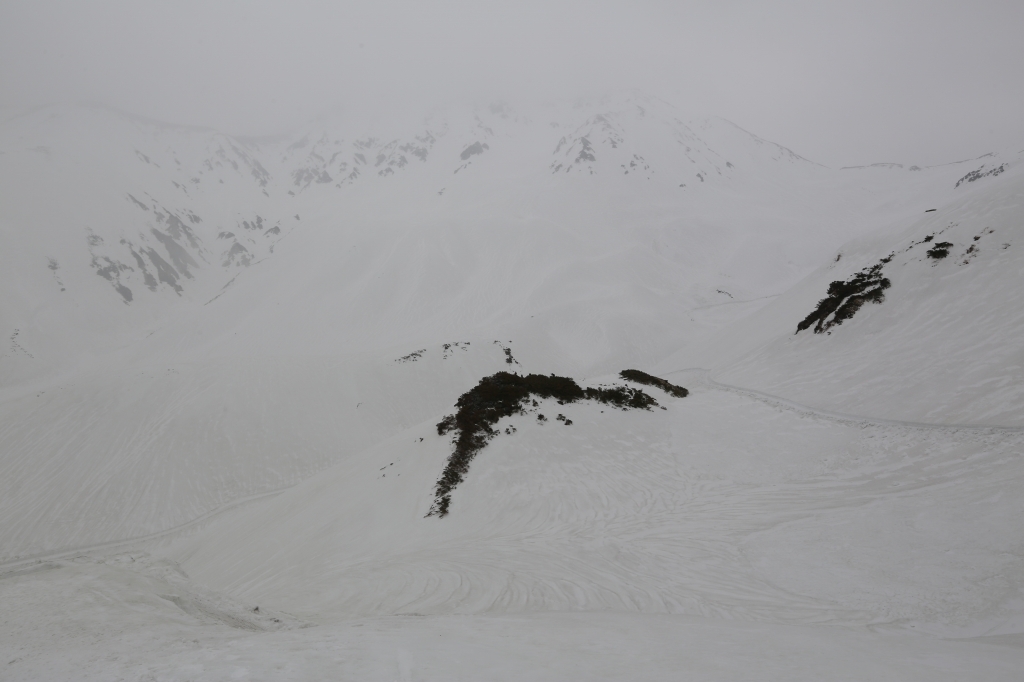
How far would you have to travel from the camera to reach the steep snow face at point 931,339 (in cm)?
1326

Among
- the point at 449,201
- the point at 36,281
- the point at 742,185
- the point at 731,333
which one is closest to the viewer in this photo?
the point at 731,333

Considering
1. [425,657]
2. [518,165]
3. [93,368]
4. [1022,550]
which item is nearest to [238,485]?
[425,657]

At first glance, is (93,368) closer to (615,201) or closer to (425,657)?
(425,657)

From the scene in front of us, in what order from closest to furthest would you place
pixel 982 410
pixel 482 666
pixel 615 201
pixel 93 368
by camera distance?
1. pixel 482 666
2. pixel 982 410
3. pixel 93 368
4. pixel 615 201

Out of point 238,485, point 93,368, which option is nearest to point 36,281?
point 93,368

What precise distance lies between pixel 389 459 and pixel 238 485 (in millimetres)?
11644

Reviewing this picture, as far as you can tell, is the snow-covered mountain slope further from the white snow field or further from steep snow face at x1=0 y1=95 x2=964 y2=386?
steep snow face at x1=0 y1=95 x2=964 y2=386

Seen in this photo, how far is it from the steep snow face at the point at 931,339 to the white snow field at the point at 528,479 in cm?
13

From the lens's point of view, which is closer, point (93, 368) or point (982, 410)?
point (982, 410)

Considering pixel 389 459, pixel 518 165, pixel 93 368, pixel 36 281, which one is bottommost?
pixel 389 459

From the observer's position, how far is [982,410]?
39.7ft

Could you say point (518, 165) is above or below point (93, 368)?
above

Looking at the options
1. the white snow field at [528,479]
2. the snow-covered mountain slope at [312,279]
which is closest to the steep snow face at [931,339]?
the white snow field at [528,479]

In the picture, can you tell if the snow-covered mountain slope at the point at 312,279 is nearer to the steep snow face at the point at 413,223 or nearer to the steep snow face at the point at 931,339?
the steep snow face at the point at 413,223
